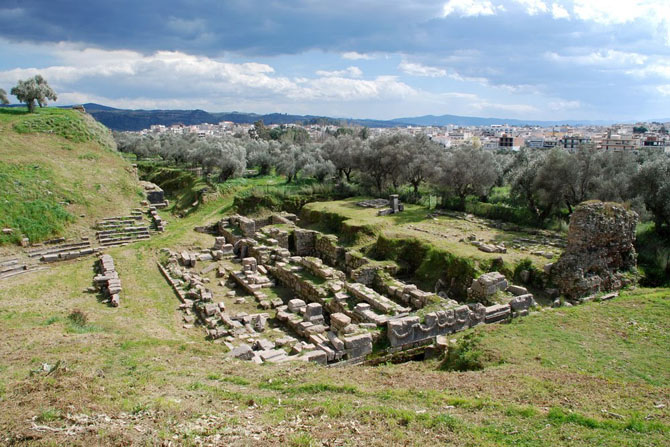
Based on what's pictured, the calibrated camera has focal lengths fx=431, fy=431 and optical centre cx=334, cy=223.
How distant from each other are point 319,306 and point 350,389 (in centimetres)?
677

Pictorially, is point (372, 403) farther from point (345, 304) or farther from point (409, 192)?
point (409, 192)

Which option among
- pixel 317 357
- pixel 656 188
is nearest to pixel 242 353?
pixel 317 357

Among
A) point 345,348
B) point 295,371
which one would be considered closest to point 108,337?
point 295,371

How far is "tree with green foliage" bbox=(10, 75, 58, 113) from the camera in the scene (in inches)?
1821

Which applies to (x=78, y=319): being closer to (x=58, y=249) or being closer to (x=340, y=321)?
(x=340, y=321)

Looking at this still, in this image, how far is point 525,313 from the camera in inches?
567

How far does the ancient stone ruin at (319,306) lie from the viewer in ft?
43.3

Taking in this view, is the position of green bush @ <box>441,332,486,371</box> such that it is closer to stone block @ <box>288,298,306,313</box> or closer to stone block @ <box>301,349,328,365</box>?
stone block @ <box>301,349,328,365</box>

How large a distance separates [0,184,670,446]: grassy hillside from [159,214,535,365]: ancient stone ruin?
1.39m

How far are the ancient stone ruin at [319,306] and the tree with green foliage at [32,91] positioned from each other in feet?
118

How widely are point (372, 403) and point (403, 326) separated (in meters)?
5.14

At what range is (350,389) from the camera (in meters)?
9.10

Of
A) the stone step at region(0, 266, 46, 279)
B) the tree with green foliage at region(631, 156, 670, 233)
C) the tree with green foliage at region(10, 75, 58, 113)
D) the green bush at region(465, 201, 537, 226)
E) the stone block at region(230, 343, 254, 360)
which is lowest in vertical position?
the stone step at region(0, 266, 46, 279)

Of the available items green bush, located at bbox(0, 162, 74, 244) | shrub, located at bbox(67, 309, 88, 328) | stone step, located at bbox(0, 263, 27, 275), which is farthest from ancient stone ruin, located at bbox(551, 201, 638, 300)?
green bush, located at bbox(0, 162, 74, 244)
